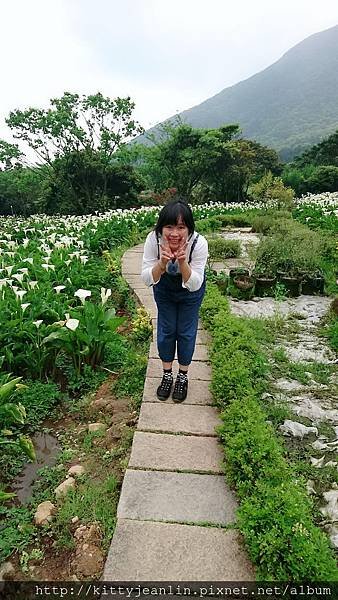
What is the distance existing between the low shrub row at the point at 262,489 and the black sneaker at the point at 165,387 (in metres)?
0.34

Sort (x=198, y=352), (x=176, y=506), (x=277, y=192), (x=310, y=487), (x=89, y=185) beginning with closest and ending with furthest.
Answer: (x=176, y=506), (x=310, y=487), (x=198, y=352), (x=277, y=192), (x=89, y=185)

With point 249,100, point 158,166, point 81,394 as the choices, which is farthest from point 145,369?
point 249,100

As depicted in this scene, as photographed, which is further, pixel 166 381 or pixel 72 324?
pixel 72 324

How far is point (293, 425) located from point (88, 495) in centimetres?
159

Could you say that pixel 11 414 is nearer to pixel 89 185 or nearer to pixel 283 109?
pixel 89 185

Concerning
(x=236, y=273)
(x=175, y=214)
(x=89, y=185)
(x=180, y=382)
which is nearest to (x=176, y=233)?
(x=175, y=214)

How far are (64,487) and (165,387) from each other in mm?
1050

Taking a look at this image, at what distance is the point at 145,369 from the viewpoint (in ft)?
13.7

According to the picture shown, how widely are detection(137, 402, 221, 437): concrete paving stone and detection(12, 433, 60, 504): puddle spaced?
0.68 metres

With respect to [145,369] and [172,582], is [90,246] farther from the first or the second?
[172,582]

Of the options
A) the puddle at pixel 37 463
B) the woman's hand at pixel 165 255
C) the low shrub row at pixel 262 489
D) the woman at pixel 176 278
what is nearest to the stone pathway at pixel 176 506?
the low shrub row at pixel 262 489

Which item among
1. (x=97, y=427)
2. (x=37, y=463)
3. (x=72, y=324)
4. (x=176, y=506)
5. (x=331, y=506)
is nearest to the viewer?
(x=176, y=506)

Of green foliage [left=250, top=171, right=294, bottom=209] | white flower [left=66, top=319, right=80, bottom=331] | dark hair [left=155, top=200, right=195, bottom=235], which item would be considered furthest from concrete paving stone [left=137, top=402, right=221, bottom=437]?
green foliage [left=250, top=171, right=294, bottom=209]

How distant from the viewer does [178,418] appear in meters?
3.27
